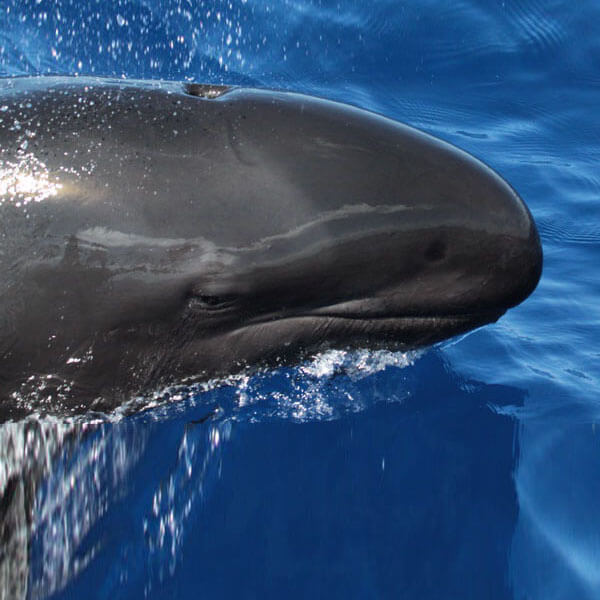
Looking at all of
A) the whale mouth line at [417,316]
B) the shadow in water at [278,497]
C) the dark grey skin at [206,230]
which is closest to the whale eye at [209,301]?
the dark grey skin at [206,230]

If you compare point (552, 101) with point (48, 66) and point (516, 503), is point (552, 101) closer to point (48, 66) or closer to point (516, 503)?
point (48, 66)

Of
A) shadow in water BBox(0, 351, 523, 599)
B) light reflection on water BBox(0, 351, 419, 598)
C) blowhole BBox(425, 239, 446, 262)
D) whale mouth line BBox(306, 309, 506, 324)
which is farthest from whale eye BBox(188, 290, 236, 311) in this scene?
blowhole BBox(425, 239, 446, 262)

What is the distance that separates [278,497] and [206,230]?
7.29 ft

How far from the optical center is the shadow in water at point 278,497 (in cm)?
662

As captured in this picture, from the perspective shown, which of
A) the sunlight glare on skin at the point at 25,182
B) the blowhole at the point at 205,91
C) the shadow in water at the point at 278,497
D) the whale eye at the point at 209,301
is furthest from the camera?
the shadow in water at the point at 278,497

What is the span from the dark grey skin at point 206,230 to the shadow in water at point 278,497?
60 centimetres

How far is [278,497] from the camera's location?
7.21 meters

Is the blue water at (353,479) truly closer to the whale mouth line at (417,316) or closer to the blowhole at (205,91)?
the whale mouth line at (417,316)

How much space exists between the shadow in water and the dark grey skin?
1.96ft

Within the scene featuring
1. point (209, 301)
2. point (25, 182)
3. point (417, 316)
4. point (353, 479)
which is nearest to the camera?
point (25, 182)

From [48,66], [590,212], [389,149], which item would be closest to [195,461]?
[389,149]

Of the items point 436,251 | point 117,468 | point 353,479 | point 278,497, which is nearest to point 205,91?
point 436,251

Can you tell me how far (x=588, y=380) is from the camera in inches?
343

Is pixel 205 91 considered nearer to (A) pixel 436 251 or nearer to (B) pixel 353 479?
(A) pixel 436 251
